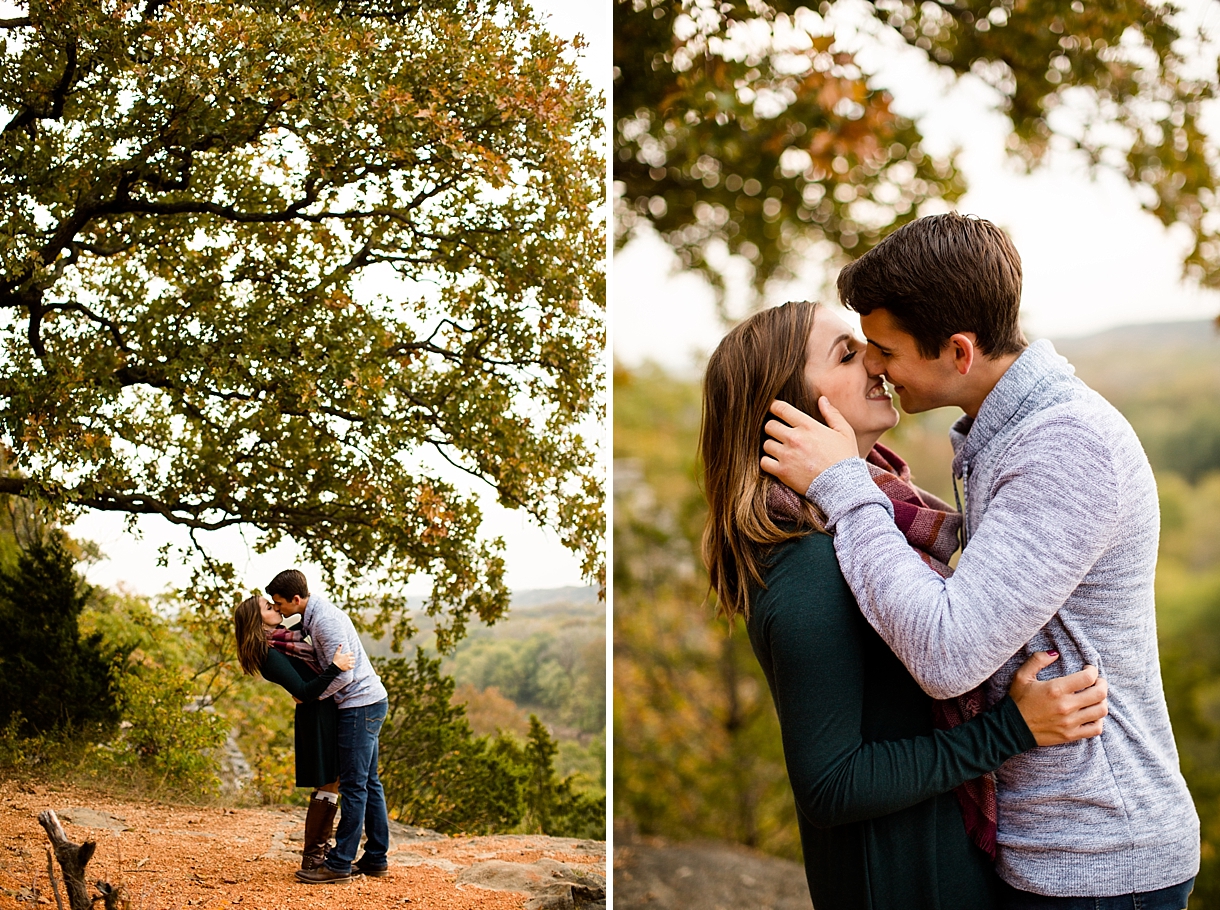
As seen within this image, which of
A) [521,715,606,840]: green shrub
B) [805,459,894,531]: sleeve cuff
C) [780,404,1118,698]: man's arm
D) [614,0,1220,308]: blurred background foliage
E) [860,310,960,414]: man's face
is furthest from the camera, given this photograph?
[614,0,1220,308]: blurred background foliage

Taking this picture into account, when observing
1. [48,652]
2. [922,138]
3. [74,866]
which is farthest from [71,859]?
[922,138]

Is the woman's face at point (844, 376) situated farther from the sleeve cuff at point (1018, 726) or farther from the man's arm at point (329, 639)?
the man's arm at point (329, 639)

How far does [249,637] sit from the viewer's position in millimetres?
1892

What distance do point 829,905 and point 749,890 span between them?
2441 millimetres

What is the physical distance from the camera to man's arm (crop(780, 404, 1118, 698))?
1242 millimetres

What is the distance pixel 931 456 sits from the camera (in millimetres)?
5465

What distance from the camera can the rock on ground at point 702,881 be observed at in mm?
3629

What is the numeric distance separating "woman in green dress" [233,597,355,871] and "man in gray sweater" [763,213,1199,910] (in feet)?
3.46

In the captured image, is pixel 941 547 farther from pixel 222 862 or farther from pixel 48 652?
pixel 48 652

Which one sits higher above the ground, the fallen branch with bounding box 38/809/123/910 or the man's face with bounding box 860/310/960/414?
the man's face with bounding box 860/310/960/414

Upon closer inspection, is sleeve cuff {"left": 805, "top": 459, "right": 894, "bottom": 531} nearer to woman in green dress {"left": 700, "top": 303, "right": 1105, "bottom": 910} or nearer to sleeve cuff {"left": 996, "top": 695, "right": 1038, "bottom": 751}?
woman in green dress {"left": 700, "top": 303, "right": 1105, "bottom": 910}

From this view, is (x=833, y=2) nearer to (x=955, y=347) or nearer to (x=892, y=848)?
(x=955, y=347)

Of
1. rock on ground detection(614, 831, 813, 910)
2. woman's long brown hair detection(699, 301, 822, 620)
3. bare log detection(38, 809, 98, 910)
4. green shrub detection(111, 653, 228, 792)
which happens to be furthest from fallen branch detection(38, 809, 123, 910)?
rock on ground detection(614, 831, 813, 910)

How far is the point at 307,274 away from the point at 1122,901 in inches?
69.9
